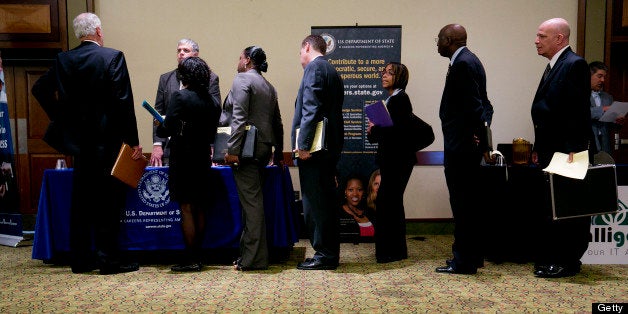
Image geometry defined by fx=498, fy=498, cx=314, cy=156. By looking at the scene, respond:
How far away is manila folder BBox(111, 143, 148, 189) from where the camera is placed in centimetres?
330

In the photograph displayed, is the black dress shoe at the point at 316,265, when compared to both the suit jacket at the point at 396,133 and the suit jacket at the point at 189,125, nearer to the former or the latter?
the suit jacket at the point at 396,133

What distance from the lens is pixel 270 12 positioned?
17.0ft

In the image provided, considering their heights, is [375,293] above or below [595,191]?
below

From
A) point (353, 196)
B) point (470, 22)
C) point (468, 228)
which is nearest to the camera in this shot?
point (468, 228)

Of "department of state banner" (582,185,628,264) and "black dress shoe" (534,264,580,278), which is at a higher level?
"department of state banner" (582,185,628,264)

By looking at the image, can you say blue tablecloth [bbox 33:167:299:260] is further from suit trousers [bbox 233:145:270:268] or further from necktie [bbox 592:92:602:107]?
necktie [bbox 592:92:602:107]

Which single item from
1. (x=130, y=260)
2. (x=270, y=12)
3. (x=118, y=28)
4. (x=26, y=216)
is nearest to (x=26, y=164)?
(x=26, y=216)

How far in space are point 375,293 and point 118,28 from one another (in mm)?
3913

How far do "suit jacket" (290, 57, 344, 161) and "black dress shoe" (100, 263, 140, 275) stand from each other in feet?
4.75

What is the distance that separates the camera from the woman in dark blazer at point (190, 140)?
3.33 meters

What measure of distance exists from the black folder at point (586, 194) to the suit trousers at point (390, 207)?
105 cm

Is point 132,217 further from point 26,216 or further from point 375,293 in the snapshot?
point 26,216

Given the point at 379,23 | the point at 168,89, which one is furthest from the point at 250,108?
the point at 379,23

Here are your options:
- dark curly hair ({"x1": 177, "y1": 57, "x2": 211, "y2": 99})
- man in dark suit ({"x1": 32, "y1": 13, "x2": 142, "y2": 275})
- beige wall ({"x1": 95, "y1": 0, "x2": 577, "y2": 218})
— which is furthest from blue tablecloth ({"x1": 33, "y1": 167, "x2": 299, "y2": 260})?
beige wall ({"x1": 95, "y1": 0, "x2": 577, "y2": 218})
